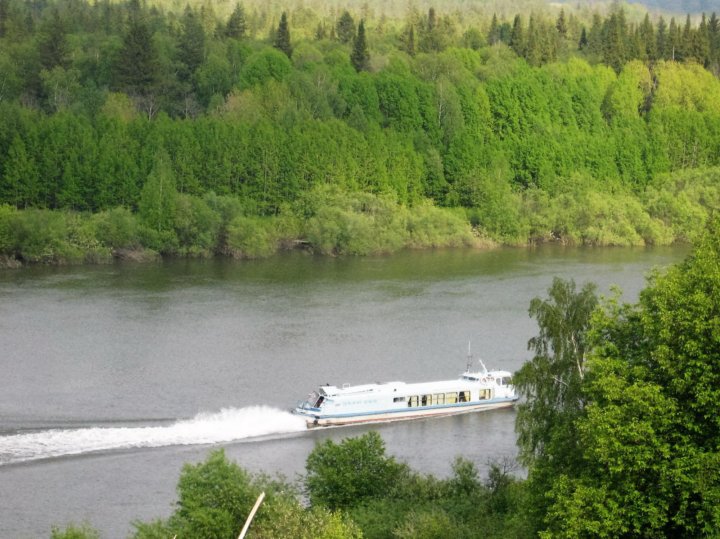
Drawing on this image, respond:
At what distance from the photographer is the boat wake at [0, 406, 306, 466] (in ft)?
122

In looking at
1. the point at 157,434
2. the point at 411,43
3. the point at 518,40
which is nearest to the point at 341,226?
the point at 157,434

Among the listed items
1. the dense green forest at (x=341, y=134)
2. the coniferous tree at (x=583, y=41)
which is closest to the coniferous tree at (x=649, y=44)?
the dense green forest at (x=341, y=134)

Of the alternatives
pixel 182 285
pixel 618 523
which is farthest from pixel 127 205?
pixel 618 523

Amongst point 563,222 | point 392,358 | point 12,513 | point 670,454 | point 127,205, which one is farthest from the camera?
point 563,222

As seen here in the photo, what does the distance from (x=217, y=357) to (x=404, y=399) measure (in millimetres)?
8560

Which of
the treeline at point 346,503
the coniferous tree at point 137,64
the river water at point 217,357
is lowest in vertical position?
the river water at point 217,357

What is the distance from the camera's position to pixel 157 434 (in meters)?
38.8

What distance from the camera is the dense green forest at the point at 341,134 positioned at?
7675 cm

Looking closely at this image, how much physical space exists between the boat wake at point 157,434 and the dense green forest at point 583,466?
29.5 ft

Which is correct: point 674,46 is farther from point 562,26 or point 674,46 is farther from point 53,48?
point 53,48

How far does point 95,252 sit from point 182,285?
8.81m

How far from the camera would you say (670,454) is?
77.0ft

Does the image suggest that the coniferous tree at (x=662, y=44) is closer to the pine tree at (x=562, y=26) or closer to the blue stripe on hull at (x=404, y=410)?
the pine tree at (x=562, y=26)

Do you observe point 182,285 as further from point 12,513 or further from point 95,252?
point 12,513
